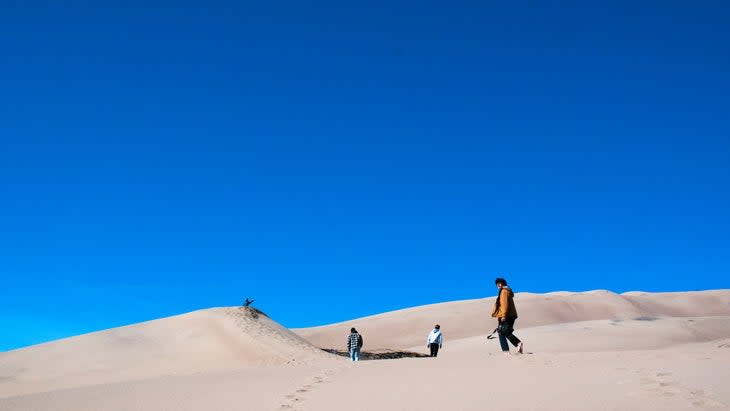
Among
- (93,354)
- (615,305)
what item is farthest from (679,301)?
(93,354)

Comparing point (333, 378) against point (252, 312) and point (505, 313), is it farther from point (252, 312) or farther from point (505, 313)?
point (252, 312)

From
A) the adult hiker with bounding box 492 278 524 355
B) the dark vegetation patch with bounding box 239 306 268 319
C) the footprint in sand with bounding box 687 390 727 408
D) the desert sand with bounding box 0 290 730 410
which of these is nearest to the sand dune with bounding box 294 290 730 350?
the dark vegetation patch with bounding box 239 306 268 319

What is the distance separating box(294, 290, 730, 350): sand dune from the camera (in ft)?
153

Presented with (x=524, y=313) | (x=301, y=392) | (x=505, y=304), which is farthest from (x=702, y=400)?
(x=524, y=313)

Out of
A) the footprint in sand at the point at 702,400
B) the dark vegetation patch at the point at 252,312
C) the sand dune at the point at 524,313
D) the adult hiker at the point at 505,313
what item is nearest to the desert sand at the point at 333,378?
the footprint in sand at the point at 702,400

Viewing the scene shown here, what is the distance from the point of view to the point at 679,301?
54656mm

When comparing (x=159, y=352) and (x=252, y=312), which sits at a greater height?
(x=252, y=312)

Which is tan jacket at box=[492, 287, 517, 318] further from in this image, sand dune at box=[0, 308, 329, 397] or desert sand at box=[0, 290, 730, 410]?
sand dune at box=[0, 308, 329, 397]

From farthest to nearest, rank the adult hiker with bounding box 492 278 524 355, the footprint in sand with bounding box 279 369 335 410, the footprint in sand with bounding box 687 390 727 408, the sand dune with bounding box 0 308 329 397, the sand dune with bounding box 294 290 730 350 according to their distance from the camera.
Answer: the sand dune with bounding box 294 290 730 350 < the sand dune with bounding box 0 308 329 397 < the adult hiker with bounding box 492 278 524 355 < the footprint in sand with bounding box 279 369 335 410 < the footprint in sand with bounding box 687 390 727 408

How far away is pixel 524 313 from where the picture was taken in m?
48.0

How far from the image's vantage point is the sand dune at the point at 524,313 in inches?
1834

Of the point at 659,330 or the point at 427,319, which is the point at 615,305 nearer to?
the point at 427,319

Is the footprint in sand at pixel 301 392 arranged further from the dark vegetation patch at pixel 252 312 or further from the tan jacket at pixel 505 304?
the dark vegetation patch at pixel 252 312

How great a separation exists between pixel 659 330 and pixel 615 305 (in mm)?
20596
